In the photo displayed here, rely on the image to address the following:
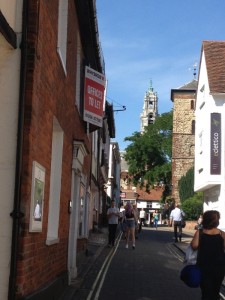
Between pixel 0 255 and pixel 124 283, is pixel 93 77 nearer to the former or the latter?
pixel 124 283

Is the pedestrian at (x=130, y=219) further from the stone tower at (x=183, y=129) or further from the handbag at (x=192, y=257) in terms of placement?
the stone tower at (x=183, y=129)

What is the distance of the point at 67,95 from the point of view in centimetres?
992

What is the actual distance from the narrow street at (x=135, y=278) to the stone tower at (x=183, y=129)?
47433 mm

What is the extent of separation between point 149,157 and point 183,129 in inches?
219

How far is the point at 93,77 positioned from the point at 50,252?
5.00 m

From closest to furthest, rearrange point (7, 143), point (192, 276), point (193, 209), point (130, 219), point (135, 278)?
point (7, 143) → point (192, 276) → point (135, 278) → point (130, 219) → point (193, 209)

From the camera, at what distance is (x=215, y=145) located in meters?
28.5

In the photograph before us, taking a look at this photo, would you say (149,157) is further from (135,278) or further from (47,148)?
(47,148)

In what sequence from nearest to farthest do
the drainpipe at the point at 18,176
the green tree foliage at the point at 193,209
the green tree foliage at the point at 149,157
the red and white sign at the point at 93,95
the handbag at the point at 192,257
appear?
the drainpipe at the point at 18,176
the handbag at the point at 192,257
the red and white sign at the point at 93,95
the green tree foliage at the point at 193,209
the green tree foliage at the point at 149,157

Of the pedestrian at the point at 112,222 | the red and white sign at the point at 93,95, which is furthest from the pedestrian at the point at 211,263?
the pedestrian at the point at 112,222

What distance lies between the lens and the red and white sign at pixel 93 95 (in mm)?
12203

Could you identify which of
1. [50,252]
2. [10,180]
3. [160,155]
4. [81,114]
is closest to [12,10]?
[10,180]

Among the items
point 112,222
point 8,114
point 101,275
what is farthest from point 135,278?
point 112,222

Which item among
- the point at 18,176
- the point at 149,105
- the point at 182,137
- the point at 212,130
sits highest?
the point at 149,105
